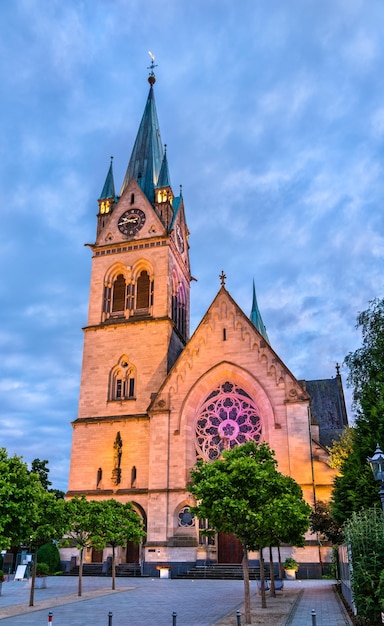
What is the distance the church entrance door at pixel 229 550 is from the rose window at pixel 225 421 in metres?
5.20

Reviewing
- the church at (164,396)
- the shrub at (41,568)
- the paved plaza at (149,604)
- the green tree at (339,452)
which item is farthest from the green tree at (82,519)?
the green tree at (339,452)

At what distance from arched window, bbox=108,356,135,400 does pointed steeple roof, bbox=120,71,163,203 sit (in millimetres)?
16146

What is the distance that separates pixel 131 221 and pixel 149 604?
34.7 meters

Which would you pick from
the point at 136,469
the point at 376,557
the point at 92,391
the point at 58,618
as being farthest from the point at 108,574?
the point at 376,557

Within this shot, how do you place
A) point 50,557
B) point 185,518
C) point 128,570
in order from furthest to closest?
point 50,557, point 128,570, point 185,518

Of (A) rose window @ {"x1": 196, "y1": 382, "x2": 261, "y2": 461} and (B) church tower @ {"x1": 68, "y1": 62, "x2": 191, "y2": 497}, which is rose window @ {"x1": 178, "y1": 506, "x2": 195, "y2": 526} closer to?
(A) rose window @ {"x1": 196, "y1": 382, "x2": 261, "y2": 461}

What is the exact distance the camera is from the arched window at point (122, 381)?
4334cm

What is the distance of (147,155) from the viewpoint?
183ft

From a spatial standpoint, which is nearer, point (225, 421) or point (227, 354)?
point (225, 421)

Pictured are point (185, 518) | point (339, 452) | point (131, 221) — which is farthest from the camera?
point (131, 221)

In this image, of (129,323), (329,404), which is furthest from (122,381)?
(329,404)

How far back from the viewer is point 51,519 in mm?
22891

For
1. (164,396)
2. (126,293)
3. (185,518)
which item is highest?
(126,293)

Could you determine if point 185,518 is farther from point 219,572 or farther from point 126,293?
point 126,293
